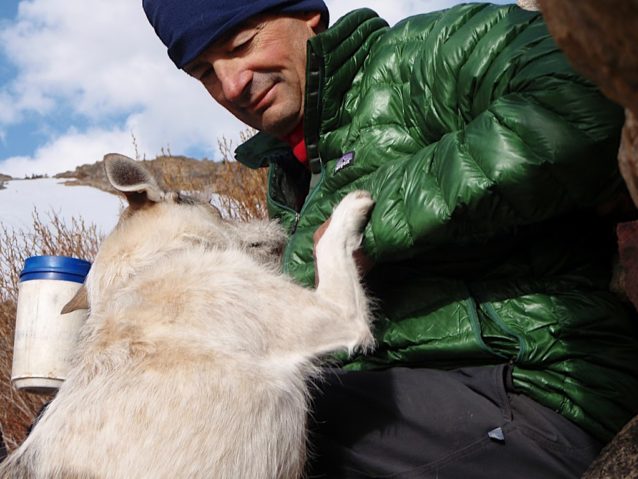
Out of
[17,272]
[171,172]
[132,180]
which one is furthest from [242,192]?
[132,180]

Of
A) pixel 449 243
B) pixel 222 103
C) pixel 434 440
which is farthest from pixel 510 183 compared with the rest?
pixel 222 103

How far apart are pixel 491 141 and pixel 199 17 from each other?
1.96m

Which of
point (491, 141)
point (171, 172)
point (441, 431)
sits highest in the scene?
point (491, 141)

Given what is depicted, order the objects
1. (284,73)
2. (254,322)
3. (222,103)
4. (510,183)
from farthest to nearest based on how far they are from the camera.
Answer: (222,103) → (284,73) → (254,322) → (510,183)

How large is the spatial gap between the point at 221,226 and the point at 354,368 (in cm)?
119

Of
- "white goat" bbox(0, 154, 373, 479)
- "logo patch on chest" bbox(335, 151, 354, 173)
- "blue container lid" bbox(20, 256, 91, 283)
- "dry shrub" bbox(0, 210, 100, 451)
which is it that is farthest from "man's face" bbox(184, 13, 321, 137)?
"dry shrub" bbox(0, 210, 100, 451)

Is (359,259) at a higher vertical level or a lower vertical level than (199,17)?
lower

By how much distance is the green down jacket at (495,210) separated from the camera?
229cm

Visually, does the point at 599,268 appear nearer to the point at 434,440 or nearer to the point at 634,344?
the point at 634,344

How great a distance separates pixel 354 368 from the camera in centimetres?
318

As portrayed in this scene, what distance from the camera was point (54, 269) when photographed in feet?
16.0

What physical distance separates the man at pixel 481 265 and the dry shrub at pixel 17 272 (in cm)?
740

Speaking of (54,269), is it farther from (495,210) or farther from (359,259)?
(495,210)

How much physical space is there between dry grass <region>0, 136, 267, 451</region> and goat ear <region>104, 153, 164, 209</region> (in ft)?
14.8
